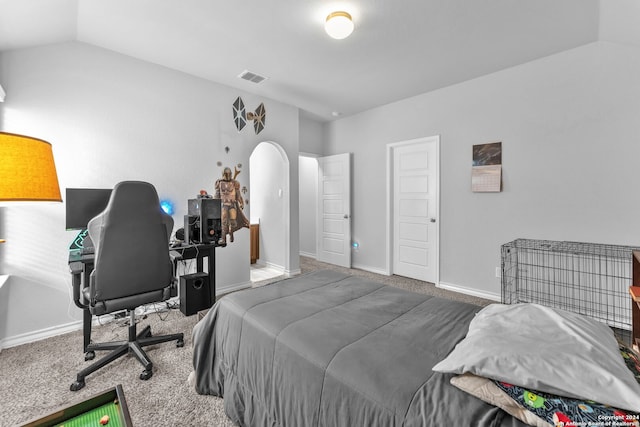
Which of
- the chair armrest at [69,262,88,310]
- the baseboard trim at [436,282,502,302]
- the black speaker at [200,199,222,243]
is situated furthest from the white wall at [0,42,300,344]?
the baseboard trim at [436,282,502,302]

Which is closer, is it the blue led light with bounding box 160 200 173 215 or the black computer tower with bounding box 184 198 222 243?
the black computer tower with bounding box 184 198 222 243

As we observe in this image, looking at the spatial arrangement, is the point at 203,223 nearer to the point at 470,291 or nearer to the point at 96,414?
the point at 96,414

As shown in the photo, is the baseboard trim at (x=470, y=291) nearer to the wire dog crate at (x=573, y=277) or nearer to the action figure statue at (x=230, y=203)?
the wire dog crate at (x=573, y=277)

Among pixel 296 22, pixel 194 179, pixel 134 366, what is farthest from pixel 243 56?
pixel 134 366

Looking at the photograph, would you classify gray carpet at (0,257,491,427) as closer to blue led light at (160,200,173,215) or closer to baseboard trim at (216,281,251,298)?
baseboard trim at (216,281,251,298)

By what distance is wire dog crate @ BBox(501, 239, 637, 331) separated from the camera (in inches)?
105

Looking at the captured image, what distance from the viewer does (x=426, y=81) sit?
3.61 meters

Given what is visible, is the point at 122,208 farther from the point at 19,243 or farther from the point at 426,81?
the point at 426,81

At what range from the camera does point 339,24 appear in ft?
7.32

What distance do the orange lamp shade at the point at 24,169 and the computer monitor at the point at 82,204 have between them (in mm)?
1692

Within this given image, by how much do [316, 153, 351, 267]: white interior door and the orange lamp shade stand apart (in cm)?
421

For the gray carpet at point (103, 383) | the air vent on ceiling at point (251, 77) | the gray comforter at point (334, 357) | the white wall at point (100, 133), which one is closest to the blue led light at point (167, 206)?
the white wall at point (100, 133)

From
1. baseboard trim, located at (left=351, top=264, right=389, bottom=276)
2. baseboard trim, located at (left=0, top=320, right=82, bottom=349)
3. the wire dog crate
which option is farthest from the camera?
baseboard trim, located at (left=351, top=264, right=389, bottom=276)

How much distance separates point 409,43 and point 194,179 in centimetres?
278
